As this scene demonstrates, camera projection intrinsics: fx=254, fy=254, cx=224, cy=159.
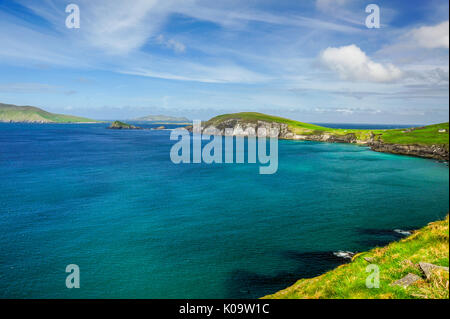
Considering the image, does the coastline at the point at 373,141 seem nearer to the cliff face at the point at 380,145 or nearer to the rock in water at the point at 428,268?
the cliff face at the point at 380,145

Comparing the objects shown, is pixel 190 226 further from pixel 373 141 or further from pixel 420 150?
pixel 373 141

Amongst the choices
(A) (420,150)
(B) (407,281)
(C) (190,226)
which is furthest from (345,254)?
(A) (420,150)

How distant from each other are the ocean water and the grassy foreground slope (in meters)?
6.28

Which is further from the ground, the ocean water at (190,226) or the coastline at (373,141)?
the coastline at (373,141)

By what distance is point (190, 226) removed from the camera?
114ft

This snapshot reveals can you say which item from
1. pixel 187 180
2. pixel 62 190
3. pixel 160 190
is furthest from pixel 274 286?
pixel 62 190

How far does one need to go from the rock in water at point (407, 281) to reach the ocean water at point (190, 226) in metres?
10.6

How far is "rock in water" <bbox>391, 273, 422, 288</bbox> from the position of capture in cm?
1294

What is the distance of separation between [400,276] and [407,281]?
1.41m

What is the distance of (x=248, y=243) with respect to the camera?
98.1 ft

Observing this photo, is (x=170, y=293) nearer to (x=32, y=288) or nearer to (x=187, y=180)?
(x=32, y=288)

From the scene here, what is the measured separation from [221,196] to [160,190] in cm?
1305

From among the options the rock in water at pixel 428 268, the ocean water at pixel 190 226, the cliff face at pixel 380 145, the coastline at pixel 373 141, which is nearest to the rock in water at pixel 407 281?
the rock in water at pixel 428 268

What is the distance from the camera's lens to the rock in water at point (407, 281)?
1294 cm
